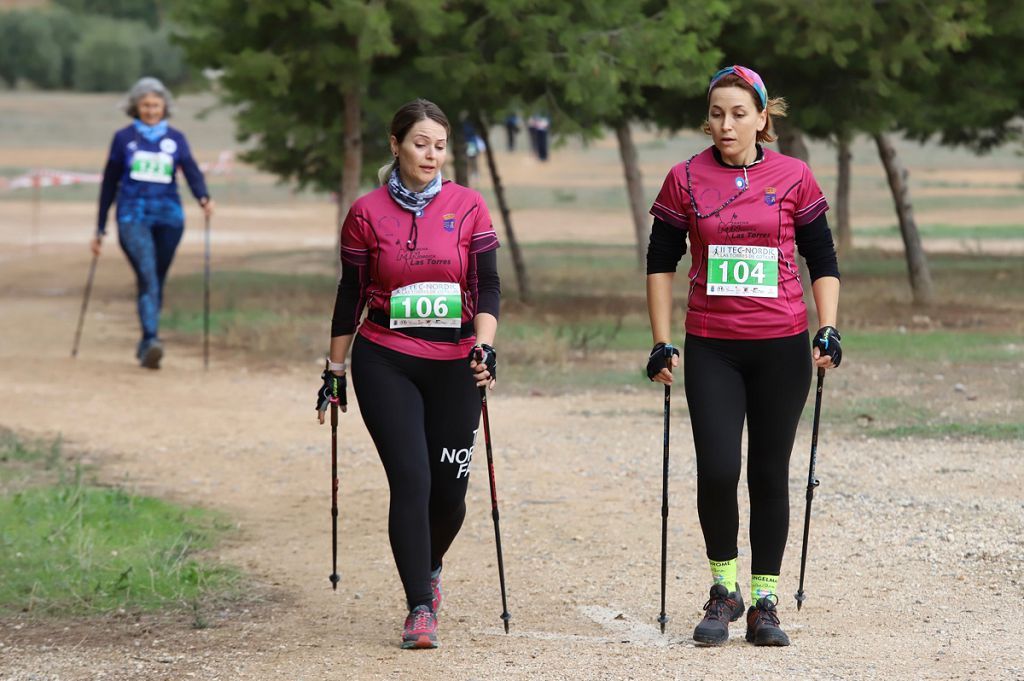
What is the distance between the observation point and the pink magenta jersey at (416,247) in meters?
6.09

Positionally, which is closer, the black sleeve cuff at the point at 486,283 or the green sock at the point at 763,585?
the green sock at the point at 763,585

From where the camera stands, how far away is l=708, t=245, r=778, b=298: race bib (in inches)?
232

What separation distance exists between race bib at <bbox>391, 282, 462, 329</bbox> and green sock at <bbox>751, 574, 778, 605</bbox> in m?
1.42

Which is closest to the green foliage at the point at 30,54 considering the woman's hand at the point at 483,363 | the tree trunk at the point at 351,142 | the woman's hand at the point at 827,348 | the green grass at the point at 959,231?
the green grass at the point at 959,231

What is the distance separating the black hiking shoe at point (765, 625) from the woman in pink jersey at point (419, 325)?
1093 mm

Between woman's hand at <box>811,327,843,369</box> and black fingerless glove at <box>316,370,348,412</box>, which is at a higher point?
woman's hand at <box>811,327,843,369</box>

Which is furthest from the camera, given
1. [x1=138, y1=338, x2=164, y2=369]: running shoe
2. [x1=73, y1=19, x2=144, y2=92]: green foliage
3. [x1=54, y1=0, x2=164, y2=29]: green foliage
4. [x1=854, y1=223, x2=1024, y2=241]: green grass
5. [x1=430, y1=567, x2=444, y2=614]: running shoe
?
[x1=54, y1=0, x2=164, y2=29]: green foliage

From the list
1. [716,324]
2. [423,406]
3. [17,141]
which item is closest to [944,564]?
[716,324]

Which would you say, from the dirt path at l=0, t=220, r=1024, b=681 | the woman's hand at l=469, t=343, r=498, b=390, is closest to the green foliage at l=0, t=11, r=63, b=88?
the dirt path at l=0, t=220, r=1024, b=681

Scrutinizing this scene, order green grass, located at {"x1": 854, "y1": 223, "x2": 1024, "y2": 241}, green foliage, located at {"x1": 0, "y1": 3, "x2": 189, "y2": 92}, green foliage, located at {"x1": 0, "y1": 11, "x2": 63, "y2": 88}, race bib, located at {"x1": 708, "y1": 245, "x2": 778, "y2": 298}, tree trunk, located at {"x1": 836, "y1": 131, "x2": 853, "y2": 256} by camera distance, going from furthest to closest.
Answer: green foliage, located at {"x1": 0, "y1": 11, "x2": 63, "y2": 88}, green foliage, located at {"x1": 0, "y1": 3, "x2": 189, "y2": 92}, green grass, located at {"x1": 854, "y1": 223, "x2": 1024, "y2": 241}, tree trunk, located at {"x1": 836, "y1": 131, "x2": 853, "y2": 256}, race bib, located at {"x1": 708, "y1": 245, "x2": 778, "y2": 298}

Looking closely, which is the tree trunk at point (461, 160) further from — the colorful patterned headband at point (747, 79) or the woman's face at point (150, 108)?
the colorful patterned headband at point (747, 79)

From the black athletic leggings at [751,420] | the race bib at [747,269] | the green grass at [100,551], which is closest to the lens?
the race bib at [747,269]

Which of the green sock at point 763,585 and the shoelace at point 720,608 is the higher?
the green sock at point 763,585

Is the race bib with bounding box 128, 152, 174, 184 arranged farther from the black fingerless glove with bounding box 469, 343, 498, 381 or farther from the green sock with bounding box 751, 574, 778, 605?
the green sock with bounding box 751, 574, 778, 605
